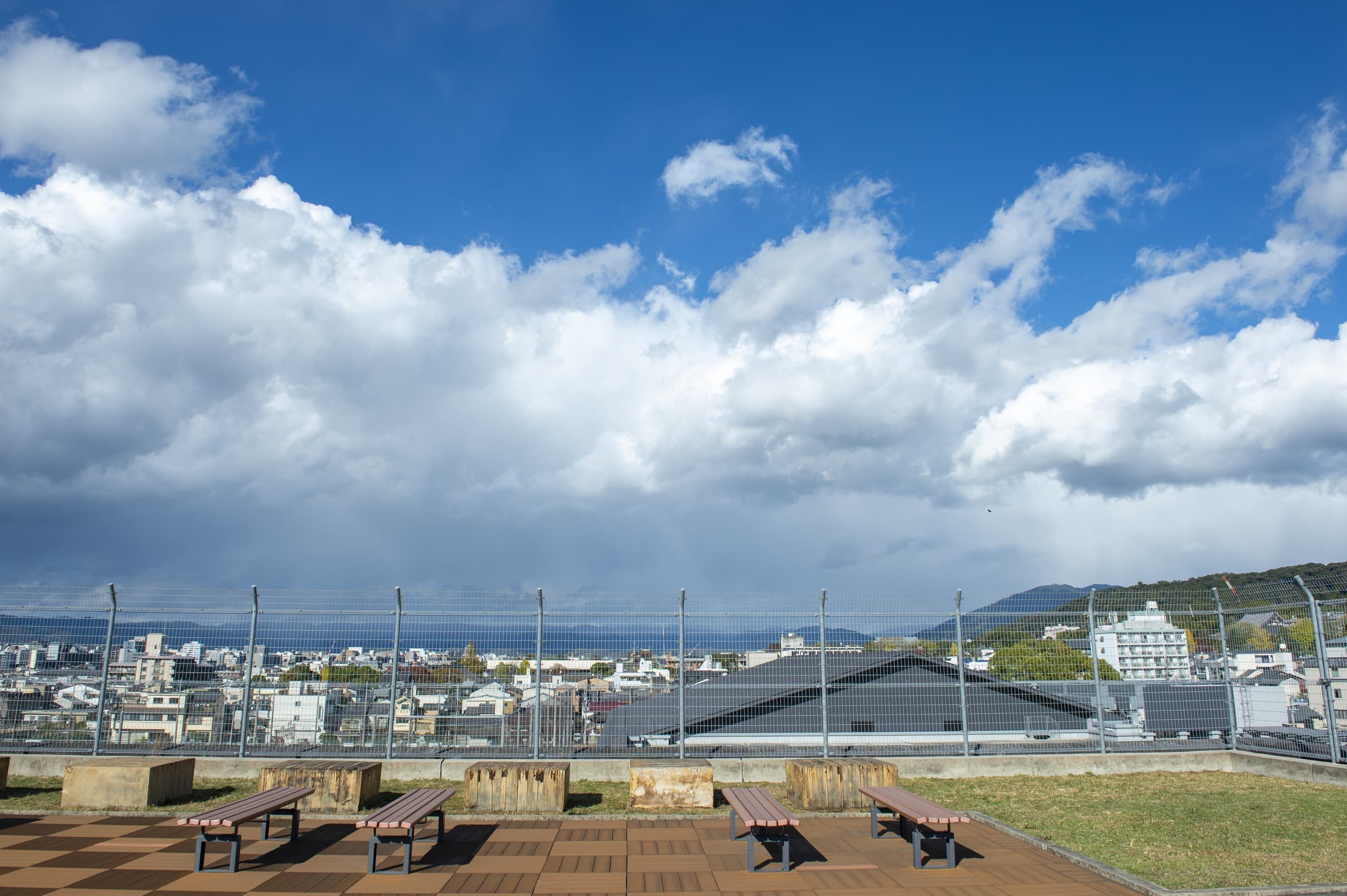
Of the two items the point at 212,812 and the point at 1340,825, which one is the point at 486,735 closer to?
the point at 212,812

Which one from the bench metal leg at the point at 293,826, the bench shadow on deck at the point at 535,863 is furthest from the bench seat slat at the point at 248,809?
the bench shadow on deck at the point at 535,863

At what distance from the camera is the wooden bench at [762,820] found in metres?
7.37

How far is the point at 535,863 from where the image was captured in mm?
7824

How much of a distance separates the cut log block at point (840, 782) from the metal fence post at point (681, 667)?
2399 millimetres

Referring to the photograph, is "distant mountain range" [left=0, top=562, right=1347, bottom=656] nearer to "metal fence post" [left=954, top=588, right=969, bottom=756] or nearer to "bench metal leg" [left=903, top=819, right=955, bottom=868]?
"metal fence post" [left=954, top=588, right=969, bottom=756]

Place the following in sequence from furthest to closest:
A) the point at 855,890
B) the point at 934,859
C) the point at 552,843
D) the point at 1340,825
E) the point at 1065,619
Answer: the point at 1065,619, the point at 1340,825, the point at 552,843, the point at 934,859, the point at 855,890

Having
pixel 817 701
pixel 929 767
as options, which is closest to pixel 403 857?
pixel 817 701

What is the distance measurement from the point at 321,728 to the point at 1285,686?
49.4ft

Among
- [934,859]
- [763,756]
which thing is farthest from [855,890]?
[763,756]

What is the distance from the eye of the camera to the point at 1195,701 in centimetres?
1406

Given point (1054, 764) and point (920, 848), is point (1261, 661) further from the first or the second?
point (920, 848)

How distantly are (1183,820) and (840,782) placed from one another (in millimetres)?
3759

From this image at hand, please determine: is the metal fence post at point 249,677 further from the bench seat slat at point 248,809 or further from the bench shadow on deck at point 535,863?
the bench seat slat at point 248,809

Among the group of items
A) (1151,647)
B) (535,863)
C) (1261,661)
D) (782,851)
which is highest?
(1151,647)
